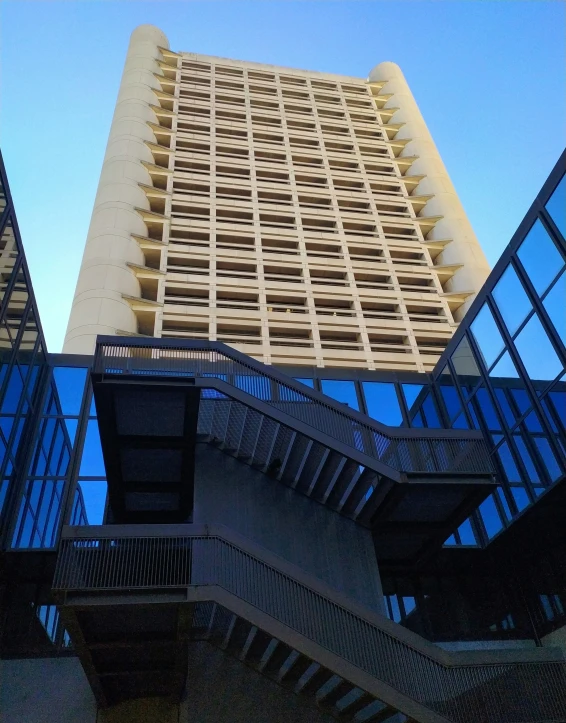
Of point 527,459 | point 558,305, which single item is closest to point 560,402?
point 527,459

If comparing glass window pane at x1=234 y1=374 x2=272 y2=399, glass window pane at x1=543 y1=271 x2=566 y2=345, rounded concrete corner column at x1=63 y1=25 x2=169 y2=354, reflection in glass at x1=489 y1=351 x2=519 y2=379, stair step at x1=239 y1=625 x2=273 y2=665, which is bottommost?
stair step at x1=239 y1=625 x2=273 y2=665

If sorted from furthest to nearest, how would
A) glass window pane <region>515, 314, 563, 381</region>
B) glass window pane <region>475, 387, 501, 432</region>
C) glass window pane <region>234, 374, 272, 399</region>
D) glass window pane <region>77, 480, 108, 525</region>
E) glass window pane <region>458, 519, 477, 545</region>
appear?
1. glass window pane <region>458, 519, 477, 545</region>
2. glass window pane <region>475, 387, 501, 432</region>
3. glass window pane <region>77, 480, 108, 525</region>
4. glass window pane <region>234, 374, 272, 399</region>
5. glass window pane <region>515, 314, 563, 381</region>

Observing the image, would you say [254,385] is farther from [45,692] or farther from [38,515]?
[45,692]

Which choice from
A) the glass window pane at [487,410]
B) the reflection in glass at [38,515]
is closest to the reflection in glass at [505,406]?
the glass window pane at [487,410]

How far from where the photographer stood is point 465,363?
21078 mm

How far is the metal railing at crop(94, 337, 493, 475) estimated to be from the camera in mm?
15836

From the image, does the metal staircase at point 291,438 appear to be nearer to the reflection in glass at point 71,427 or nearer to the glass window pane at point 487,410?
the glass window pane at point 487,410

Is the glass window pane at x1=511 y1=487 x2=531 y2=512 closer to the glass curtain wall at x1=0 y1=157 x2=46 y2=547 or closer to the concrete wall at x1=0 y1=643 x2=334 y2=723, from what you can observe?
the concrete wall at x1=0 y1=643 x2=334 y2=723

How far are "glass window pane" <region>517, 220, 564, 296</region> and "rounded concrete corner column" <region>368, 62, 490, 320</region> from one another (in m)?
30.5

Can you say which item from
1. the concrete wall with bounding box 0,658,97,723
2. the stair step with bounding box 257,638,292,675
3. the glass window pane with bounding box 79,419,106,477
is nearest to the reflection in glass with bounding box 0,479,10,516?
the glass window pane with bounding box 79,419,106,477

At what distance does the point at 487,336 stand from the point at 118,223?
3320cm

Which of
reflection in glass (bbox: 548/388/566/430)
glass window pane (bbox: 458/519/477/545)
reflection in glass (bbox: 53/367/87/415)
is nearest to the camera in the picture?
reflection in glass (bbox: 548/388/566/430)

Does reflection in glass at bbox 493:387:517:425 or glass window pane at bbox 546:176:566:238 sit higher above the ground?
glass window pane at bbox 546:176:566:238

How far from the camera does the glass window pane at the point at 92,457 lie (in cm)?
1917
